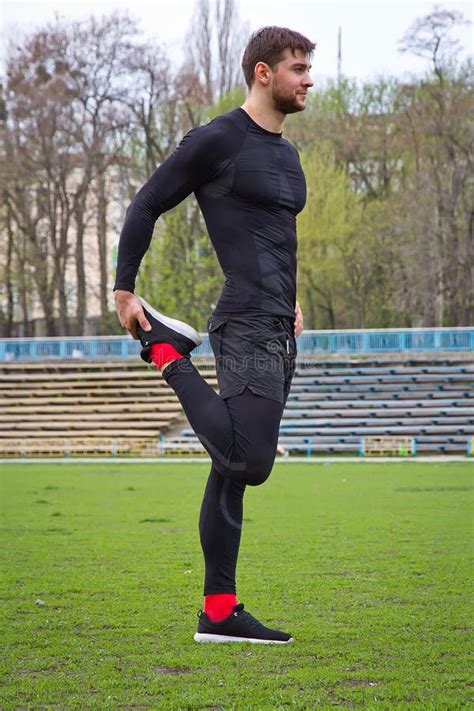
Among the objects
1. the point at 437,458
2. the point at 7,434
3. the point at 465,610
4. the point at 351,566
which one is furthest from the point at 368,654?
the point at 7,434

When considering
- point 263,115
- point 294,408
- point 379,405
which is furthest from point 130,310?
point 294,408

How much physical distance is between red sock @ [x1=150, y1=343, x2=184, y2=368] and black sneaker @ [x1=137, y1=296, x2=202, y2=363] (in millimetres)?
14

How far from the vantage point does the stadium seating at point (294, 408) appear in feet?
91.1

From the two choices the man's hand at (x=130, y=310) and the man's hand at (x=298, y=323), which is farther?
the man's hand at (x=298, y=323)

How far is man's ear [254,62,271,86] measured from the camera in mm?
4395

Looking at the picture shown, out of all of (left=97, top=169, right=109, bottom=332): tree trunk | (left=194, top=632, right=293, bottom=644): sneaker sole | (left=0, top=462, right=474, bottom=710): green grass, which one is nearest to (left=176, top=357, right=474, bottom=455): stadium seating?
(left=97, top=169, right=109, bottom=332): tree trunk

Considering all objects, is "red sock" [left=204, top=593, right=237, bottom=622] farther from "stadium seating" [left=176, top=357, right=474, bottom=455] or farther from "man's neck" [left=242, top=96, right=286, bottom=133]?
"stadium seating" [left=176, top=357, right=474, bottom=455]

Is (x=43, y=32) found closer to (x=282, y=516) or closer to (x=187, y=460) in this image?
(x=187, y=460)

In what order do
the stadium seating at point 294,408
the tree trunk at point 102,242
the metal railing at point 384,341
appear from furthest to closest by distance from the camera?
the tree trunk at point 102,242
the metal railing at point 384,341
the stadium seating at point 294,408

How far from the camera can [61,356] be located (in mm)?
36438

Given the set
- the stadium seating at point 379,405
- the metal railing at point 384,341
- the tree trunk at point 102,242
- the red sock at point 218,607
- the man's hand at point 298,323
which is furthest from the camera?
the tree trunk at point 102,242

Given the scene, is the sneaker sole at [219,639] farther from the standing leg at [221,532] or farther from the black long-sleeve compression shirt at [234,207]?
the black long-sleeve compression shirt at [234,207]

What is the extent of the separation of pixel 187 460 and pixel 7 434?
676cm

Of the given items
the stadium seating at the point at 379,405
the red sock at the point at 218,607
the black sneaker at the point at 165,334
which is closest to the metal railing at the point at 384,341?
the stadium seating at the point at 379,405
